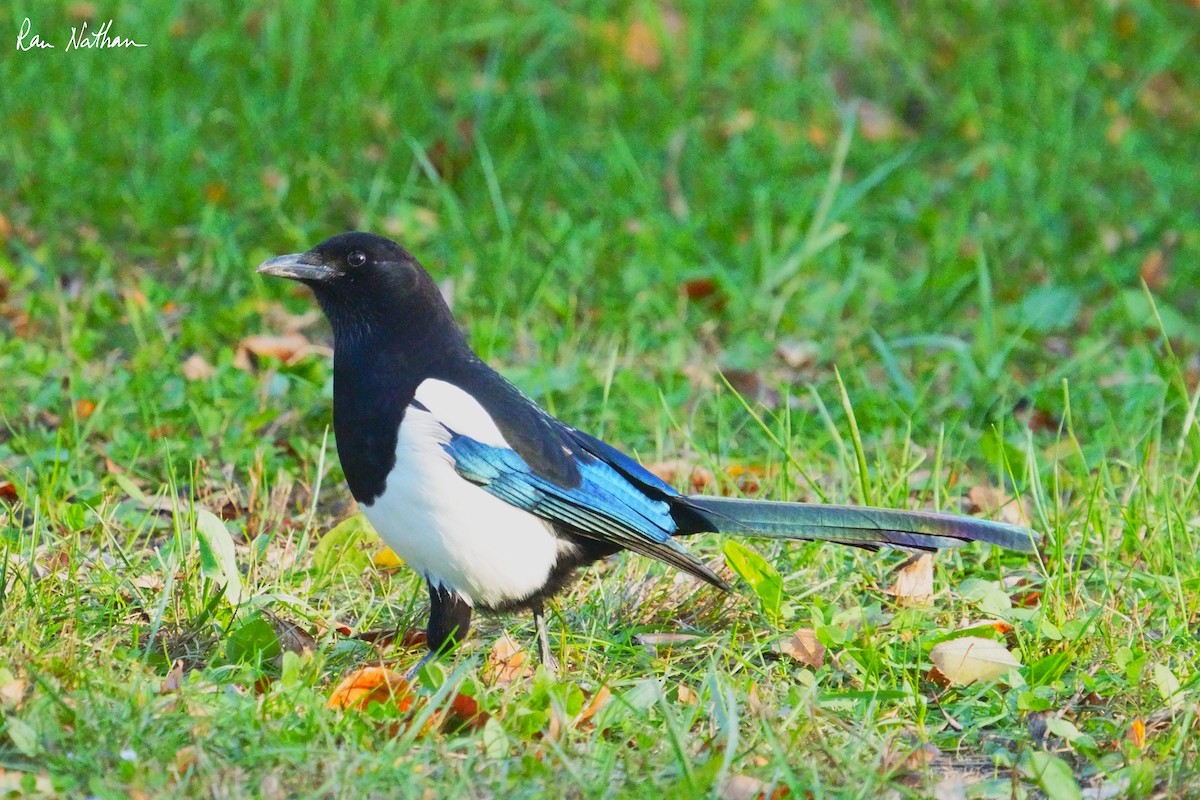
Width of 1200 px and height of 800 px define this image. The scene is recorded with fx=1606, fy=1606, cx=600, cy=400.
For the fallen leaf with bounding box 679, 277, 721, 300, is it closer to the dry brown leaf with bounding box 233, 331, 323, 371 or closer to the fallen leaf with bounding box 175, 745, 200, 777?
the dry brown leaf with bounding box 233, 331, 323, 371

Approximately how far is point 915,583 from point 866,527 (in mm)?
276

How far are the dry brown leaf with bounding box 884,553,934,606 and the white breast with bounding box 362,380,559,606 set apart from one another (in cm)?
77

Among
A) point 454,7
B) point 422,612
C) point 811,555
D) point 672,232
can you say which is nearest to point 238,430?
point 422,612

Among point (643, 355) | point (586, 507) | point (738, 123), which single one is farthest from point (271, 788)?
point (738, 123)

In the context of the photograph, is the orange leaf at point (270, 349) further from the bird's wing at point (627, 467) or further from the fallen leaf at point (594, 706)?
the fallen leaf at point (594, 706)

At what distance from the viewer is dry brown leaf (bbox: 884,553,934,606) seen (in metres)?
3.35

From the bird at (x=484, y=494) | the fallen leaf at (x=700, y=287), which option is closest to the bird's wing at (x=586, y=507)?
the bird at (x=484, y=494)

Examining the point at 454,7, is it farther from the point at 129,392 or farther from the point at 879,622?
the point at 879,622

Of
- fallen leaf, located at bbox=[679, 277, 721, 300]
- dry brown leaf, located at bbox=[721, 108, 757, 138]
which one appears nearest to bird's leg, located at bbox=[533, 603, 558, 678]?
fallen leaf, located at bbox=[679, 277, 721, 300]

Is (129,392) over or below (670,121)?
below

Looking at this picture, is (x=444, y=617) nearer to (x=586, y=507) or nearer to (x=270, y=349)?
(x=586, y=507)

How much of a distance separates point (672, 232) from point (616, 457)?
2.21 metres

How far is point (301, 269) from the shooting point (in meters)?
3.38

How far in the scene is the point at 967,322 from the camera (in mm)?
5156
